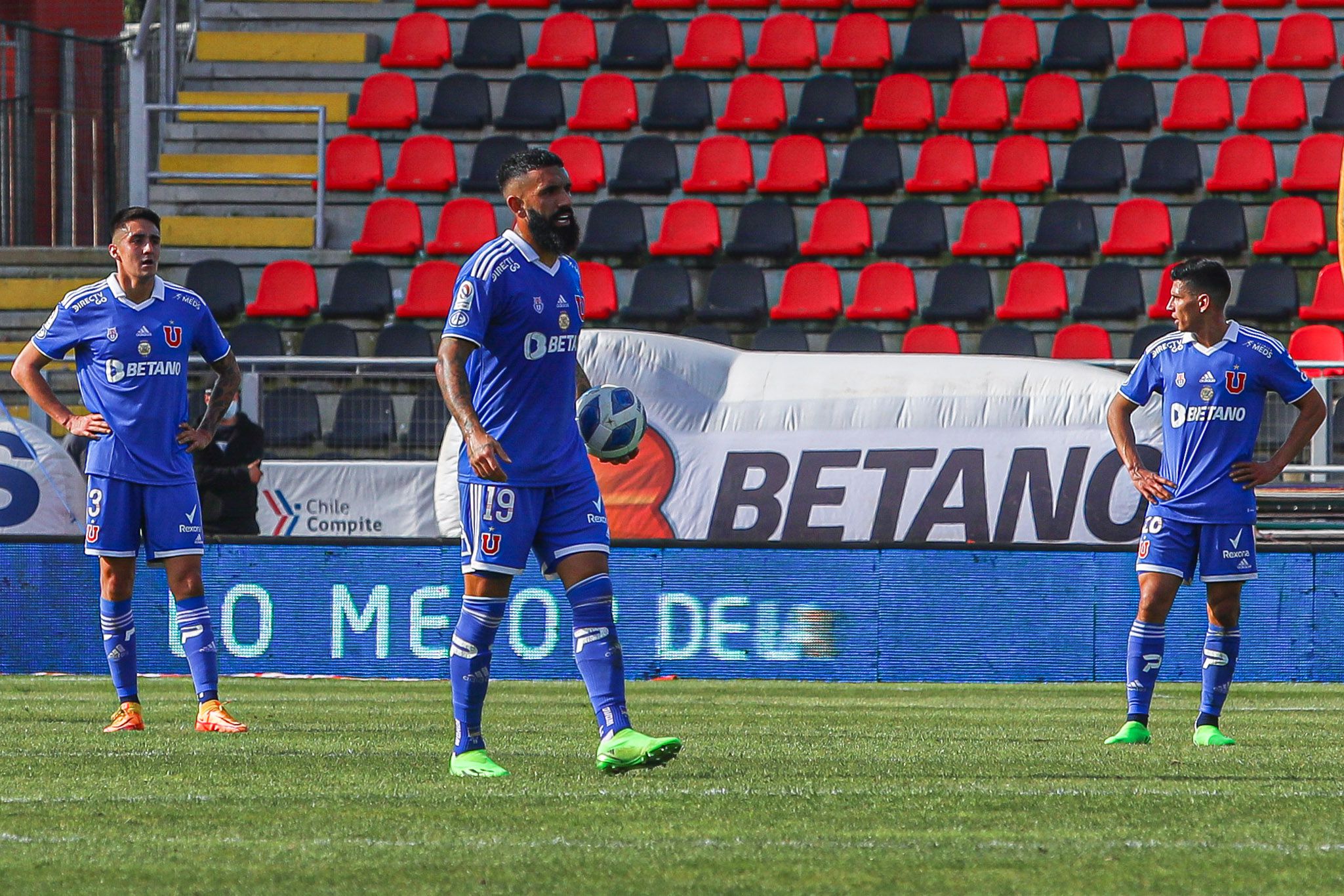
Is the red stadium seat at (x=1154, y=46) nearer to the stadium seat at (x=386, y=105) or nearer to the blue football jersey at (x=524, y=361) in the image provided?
the stadium seat at (x=386, y=105)

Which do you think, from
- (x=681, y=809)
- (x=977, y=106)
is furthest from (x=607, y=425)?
(x=977, y=106)

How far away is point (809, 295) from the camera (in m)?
19.6

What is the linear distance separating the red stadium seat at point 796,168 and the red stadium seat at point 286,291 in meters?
5.19

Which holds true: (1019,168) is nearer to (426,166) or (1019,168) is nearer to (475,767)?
(426,166)

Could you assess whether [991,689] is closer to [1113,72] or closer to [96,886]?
[96,886]

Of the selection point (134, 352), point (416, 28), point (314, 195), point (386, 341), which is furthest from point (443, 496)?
point (416, 28)

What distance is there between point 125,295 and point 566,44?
49.7 ft

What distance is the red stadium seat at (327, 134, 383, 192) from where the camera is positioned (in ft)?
70.2

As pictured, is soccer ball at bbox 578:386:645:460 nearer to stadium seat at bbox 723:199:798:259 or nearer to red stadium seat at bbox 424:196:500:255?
stadium seat at bbox 723:199:798:259

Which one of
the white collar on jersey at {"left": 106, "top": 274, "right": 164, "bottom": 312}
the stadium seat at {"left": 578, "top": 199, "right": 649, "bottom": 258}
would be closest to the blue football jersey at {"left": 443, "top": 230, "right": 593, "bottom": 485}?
the white collar on jersey at {"left": 106, "top": 274, "right": 164, "bottom": 312}

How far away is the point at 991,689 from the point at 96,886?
8614 millimetres

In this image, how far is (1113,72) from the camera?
22.3 meters

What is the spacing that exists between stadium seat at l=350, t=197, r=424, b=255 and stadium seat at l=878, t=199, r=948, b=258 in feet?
17.2

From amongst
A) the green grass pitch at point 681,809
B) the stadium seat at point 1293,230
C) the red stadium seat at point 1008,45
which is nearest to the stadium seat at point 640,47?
the red stadium seat at point 1008,45
